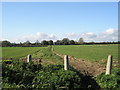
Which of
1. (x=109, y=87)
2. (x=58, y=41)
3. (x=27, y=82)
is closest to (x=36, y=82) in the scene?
(x=27, y=82)

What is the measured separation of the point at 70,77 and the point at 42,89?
67.8 inches

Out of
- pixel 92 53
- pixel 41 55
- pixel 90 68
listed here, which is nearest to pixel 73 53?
pixel 92 53

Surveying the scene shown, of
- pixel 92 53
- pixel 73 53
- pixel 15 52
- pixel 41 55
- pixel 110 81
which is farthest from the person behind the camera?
pixel 15 52

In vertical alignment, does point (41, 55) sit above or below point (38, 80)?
below

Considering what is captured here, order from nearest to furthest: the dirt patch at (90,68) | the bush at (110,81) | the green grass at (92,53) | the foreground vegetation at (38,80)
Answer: the foreground vegetation at (38,80) → the bush at (110,81) → the dirt patch at (90,68) → the green grass at (92,53)

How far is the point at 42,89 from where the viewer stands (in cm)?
610

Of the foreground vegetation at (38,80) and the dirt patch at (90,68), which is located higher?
the foreground vegetation at (38,80)

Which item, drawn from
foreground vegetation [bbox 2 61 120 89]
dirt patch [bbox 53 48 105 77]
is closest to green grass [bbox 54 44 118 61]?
dirt patch [bbox 53 48 105 77]

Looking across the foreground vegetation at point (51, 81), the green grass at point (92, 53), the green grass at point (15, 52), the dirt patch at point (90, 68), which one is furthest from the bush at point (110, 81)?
the green grass at point (15, 52)

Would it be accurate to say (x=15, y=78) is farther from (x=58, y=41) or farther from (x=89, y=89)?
(x=58, y=41)

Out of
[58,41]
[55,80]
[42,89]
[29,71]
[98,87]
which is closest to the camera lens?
[42,89]

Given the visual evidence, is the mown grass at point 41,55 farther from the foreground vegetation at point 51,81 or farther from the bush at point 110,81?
the bush at point 110,81

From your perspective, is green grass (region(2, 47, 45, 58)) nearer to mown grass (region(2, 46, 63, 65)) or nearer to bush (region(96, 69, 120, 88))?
mown grass (region(2, 46, 63, 65))

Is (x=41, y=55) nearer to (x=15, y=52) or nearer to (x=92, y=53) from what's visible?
(x=92, y=53)
